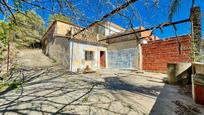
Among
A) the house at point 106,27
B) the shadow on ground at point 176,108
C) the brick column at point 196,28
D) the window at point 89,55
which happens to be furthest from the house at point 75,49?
the shadow on ground at point 176,108

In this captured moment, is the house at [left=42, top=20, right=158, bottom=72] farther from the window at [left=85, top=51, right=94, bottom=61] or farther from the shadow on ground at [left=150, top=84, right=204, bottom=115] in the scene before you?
the shadow on ground at [left=150, top=84, right=204, bottom=115]

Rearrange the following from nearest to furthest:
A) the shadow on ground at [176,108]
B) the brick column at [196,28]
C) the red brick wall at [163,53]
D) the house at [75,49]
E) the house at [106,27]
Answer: the shadow on ground at [176,108] → the house at [106,27] → the brick column at [196,28] → the red brick wall at [163,53] → the house at [75,49]

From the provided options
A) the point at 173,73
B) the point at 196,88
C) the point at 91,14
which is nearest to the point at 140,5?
the point at 91,14

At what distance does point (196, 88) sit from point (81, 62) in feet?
27.8

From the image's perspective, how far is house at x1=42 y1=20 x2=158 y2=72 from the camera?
9.66m

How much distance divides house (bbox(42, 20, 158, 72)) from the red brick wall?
2.32 ft

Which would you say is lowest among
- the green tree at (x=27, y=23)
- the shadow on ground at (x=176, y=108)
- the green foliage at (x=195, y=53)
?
the shadow on ground at (x=176, y=108)

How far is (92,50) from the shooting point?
37.7 feet

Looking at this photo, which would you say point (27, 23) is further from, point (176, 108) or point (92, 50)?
point (92, 50)

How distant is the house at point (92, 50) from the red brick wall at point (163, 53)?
71 centimetres

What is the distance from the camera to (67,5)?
7.36 feet

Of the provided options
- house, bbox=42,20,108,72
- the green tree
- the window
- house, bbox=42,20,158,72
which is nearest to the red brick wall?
house, bbox=42,20,158,72

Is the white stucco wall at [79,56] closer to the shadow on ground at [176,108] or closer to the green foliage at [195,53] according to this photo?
the shadow on ground at [176,108]

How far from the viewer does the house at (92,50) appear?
966 cm
